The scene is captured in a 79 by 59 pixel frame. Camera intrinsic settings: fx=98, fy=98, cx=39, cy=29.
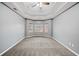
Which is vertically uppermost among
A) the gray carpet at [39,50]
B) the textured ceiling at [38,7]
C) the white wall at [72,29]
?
the textured ceiling at [38,7]

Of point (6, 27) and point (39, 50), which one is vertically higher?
point (6, 27)

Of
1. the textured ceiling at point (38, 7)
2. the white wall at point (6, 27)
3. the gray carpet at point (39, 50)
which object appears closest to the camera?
the white wall at point (6, 27)

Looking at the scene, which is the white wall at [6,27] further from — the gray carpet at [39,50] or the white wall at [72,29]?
the white wall at [72,29]

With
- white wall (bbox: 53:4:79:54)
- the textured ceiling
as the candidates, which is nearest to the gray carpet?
white wall (bbox: 53:4:79:54)

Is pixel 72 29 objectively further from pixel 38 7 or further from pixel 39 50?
pixel 38 7

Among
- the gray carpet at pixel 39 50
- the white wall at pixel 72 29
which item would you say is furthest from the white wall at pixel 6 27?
the white wall at pixel 72 29

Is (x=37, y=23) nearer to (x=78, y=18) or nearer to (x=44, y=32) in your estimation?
(x=44, y=32)

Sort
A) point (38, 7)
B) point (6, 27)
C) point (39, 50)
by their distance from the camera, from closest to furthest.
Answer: point (6, 27)
point (39, 50)
point (38, 7)

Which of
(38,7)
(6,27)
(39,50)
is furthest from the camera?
(38,7)

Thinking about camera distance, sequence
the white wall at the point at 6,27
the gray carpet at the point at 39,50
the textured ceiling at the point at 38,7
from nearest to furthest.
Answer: the white wall at the point at 6,27 < the gray carpet at the point at 39,50 < the textured ceiling at the point at 38,7

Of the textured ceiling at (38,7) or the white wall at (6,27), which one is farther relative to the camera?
the textured ceiling at (38,7)

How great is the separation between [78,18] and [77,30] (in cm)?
46

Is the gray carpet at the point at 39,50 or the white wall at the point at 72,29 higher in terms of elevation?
the white wall at the point at 72,29

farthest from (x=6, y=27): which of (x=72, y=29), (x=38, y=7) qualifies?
(x=72, y=29)
